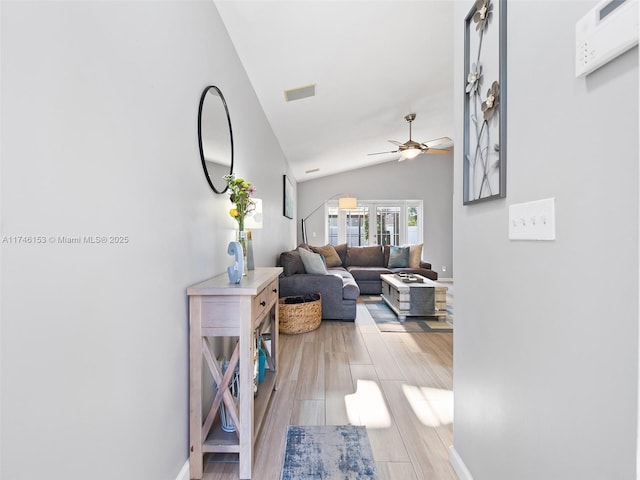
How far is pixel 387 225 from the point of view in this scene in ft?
25.7

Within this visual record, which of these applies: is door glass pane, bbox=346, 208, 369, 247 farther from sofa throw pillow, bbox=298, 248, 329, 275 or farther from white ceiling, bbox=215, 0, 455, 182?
sofa throw pillow, bbox=298, 248, 329, 275

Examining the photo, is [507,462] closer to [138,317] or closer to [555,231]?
[555,231]

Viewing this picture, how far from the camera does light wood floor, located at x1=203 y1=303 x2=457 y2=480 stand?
1.49 metres

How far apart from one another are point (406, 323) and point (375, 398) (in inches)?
74.7

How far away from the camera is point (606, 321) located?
653 millimetres

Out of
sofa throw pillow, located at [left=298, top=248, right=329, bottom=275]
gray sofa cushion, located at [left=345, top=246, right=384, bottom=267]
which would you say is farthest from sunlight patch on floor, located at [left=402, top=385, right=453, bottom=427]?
gray sofa cushion, located at [left=345, top=246, right=384, bottom=267]

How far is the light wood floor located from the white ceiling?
254cm

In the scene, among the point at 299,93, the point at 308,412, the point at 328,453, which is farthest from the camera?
the point at 299,93

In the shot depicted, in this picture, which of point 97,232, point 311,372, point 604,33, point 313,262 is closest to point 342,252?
point 313,262

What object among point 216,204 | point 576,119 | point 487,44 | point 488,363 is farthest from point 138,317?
point 487,44

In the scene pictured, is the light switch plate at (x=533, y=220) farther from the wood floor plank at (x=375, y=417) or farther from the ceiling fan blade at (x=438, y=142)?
the ceiling fan blade at (x=438, y=142)

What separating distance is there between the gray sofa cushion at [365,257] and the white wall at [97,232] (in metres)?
5.40

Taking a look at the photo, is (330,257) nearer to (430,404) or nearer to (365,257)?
(365,257)

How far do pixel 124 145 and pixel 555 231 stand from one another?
1.31m
